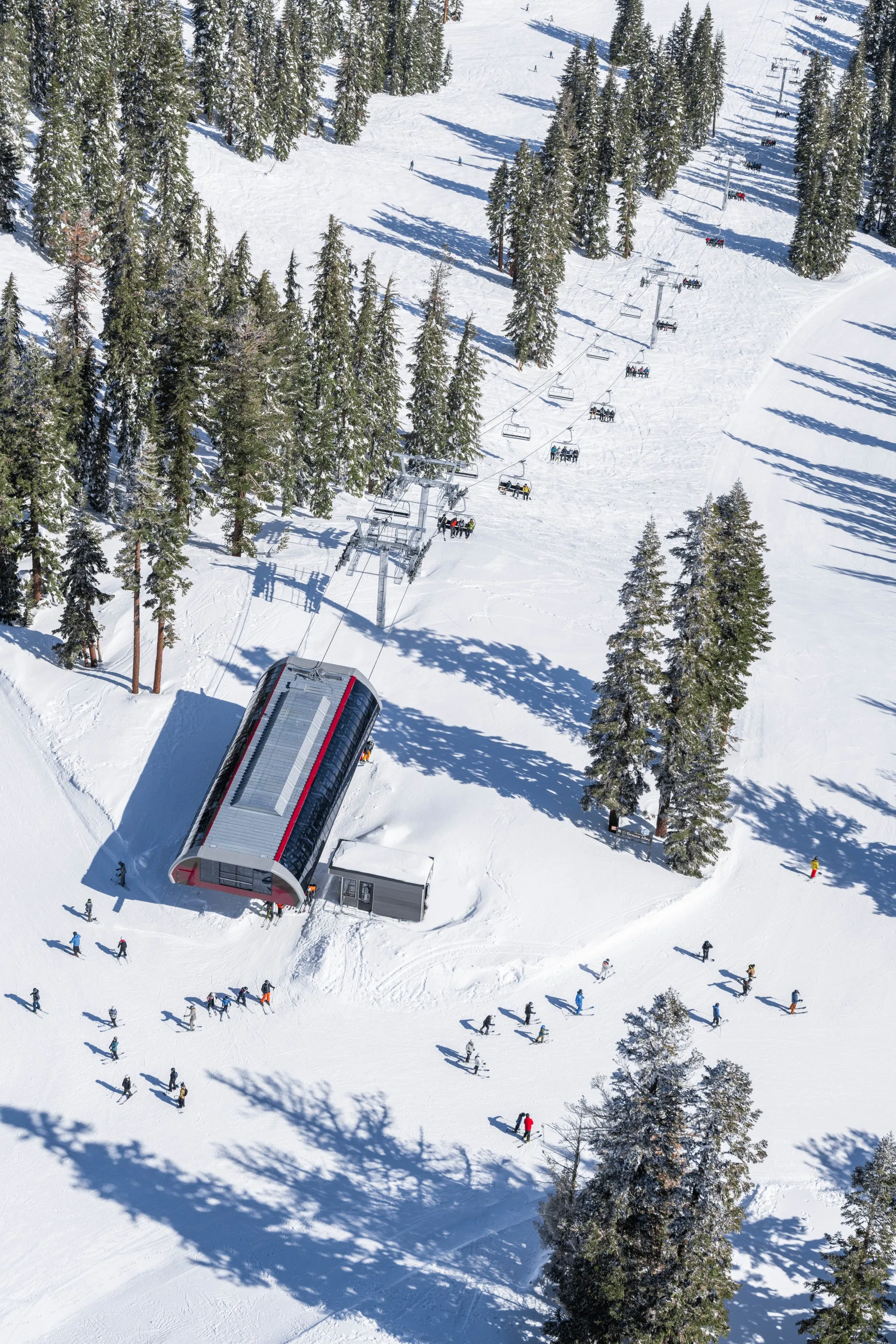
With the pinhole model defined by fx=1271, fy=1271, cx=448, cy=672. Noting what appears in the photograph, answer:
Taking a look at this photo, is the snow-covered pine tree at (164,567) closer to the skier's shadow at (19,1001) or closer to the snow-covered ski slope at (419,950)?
the snow-covered ski slope at (419,950)

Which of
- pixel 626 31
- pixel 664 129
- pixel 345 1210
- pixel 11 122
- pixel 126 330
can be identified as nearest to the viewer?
pixel 345 1210

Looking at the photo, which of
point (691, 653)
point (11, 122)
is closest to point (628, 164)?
point (11, 122)

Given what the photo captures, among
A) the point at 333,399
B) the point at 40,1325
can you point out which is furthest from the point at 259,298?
the point at 40,1325

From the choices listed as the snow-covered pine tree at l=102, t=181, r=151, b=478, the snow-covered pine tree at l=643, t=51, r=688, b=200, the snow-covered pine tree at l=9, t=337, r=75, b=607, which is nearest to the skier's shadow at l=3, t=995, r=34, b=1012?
the snow-covered pine tree at l=9, t=337, r=75, b=607

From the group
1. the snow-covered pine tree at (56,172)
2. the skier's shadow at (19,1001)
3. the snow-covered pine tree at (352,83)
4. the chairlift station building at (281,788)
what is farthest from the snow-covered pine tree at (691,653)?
the snow-covered pine tree at (352,83)

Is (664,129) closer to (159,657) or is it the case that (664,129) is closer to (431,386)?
(431,386)
